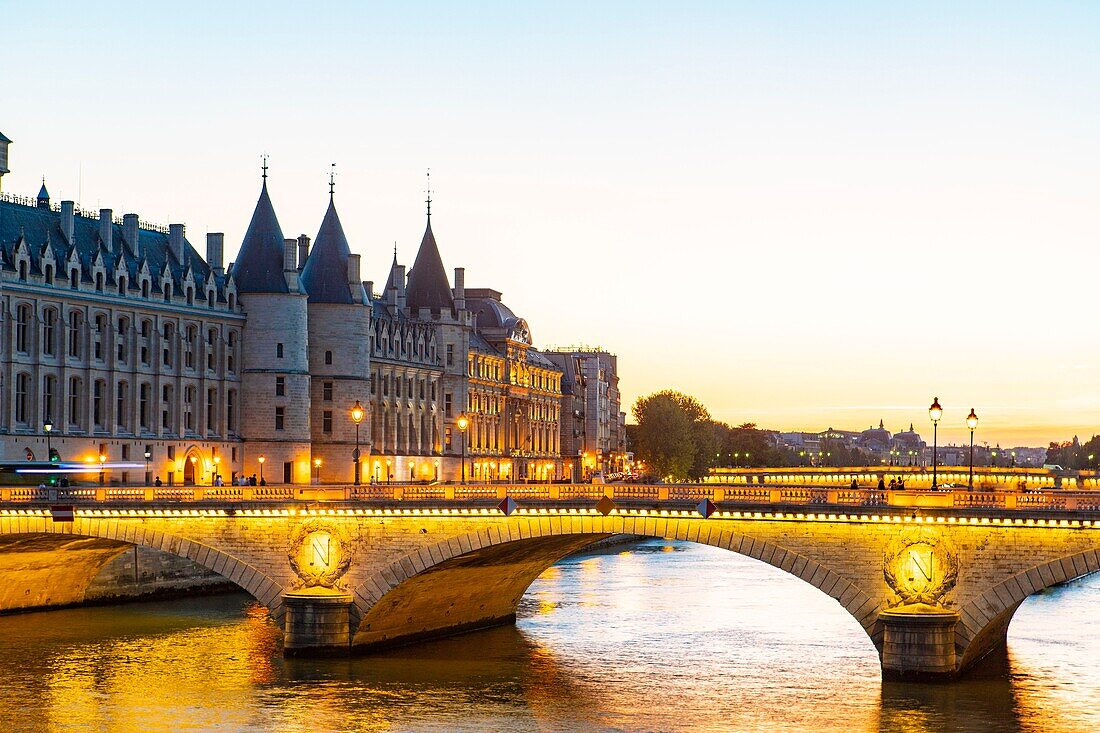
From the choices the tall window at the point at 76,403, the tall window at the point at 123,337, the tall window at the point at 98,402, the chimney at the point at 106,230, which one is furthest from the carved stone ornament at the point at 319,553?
the chimney at the point at 106,230

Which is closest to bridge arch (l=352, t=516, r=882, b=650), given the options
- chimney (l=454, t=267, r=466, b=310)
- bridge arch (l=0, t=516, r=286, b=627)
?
bridge arch (l=0, t=516, r=286, b=627)

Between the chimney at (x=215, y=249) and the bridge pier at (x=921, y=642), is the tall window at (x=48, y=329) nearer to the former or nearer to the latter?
the chimney at (x=215, y=249)

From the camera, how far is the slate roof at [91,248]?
94500 millimetres

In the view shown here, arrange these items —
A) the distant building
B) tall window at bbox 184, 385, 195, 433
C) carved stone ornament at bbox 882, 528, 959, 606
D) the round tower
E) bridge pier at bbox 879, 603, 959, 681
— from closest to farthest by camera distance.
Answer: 1. bridge pier at bbox 879, 603, 959, 681
2. carved stone ornament at bbox 882, 528, 959, 606
3. tall window at bbox 184, 385, 195, 433
4. the round tower
5. the distant building

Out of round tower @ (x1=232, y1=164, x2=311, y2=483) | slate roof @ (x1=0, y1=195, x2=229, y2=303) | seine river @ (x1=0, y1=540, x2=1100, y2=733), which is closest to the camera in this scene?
seine river @ (x1=0, y1=540, x2=1100, y2=733)

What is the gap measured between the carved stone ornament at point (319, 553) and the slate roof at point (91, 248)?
37.4 m

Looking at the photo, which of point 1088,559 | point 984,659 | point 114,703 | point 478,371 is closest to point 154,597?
point 114,703

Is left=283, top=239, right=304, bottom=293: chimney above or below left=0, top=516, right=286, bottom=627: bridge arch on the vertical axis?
above

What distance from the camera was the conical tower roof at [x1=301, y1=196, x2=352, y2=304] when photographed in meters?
112

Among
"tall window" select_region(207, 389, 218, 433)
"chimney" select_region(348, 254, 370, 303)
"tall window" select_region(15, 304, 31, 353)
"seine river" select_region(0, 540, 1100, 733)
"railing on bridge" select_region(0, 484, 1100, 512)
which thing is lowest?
"seine river" select_region(0, 540, 1100, 733)

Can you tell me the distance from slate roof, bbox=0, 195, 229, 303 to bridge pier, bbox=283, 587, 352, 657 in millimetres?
38519

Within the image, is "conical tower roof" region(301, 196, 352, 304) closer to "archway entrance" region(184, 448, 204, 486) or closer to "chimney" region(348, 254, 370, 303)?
"chimney" region(348, 254, 370, 303)

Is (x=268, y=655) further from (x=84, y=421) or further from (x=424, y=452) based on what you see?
(x=424, y=452)

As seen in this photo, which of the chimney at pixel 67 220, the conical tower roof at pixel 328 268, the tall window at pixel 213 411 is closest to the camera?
the chimney at pixel 67 220
